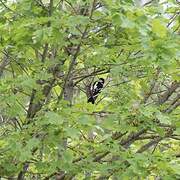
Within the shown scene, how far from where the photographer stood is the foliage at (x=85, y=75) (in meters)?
2.15

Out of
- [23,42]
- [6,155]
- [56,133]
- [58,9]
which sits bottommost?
[6,155]

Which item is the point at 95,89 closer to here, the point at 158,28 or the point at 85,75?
the point at 85,75

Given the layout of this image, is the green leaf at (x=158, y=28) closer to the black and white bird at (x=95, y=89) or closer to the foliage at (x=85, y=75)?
the foliage at (x=85, y=75)

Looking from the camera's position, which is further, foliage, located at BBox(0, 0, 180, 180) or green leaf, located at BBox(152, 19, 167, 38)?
foliage, located at BBox(0, 0, 180, 180)

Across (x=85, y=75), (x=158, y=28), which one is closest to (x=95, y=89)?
(x=85, y=75)

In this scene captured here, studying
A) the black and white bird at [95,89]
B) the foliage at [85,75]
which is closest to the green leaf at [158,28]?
the foliage at [85,75]

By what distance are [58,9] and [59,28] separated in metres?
0.59

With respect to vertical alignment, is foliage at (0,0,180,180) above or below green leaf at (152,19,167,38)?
below

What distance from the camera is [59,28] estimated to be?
2.19 m

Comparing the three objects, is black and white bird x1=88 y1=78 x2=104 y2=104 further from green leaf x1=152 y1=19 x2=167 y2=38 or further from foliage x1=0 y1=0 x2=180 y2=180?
green leaf x1=152 y1=19 x2=167 y2=38

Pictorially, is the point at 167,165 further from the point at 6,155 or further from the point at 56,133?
the point at 6,155

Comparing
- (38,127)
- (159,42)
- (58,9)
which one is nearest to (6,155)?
(38,127)

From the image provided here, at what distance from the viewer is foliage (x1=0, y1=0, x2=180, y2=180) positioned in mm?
2154

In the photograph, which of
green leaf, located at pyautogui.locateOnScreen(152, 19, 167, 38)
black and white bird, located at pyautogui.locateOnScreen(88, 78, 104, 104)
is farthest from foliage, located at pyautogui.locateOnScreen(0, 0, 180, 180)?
black and white bird, located at pyautogui.locateOnScreen(88, 78, 104, 104)
